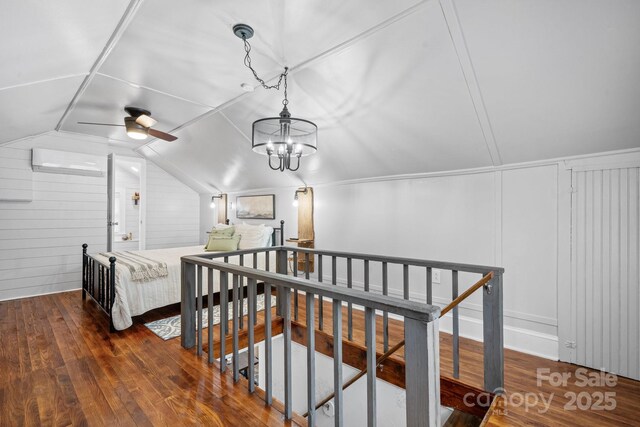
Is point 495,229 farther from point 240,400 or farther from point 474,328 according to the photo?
point 240,400

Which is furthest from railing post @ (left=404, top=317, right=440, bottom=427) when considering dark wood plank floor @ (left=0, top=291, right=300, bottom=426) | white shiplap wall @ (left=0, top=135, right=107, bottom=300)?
white shiplap wall @ (left=0, top=135, right=107, bottom=300)

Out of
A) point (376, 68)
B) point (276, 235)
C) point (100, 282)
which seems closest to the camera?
point (376, 68)

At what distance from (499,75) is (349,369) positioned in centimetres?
283

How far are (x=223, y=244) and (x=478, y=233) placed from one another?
3.41 meters

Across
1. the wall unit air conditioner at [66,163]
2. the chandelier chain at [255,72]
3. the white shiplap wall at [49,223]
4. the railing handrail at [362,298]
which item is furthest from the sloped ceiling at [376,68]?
the railing handrail at [362,298]

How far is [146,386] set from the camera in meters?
2.03

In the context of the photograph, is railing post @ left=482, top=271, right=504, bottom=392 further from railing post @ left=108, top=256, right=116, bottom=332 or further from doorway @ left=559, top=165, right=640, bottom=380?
railing post @ left=108, top=256, right=116, bottom=332

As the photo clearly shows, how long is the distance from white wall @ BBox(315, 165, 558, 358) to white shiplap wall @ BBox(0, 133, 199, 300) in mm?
4172

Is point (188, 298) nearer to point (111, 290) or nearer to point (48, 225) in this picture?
point (111, 290)

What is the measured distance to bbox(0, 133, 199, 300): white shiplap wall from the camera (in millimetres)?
4152

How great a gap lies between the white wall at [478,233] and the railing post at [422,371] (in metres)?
2.26

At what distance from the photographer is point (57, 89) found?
2879 millimetres

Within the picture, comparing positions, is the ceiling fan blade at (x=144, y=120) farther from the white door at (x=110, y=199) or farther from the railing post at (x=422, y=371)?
the railing post at (x=422, y=371)

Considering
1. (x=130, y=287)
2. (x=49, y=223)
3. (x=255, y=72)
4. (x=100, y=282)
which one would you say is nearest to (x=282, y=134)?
(x=255, y=72)
